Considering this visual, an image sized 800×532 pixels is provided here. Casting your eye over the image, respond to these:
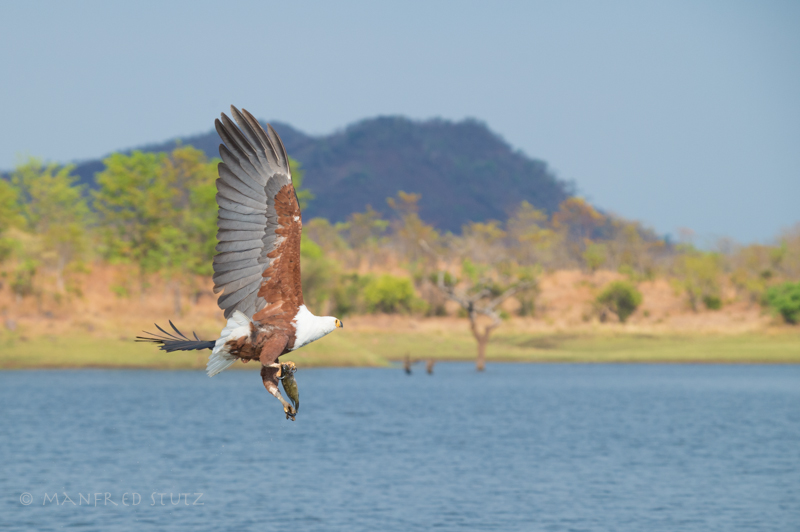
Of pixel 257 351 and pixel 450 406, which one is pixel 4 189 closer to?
pixel 450 406

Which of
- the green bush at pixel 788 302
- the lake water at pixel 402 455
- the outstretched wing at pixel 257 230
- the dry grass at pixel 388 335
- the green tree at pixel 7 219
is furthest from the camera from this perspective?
the green bush at pixel 788 302

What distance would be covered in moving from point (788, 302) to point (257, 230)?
6408 centimetres

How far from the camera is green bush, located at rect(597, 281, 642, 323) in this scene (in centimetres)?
7619

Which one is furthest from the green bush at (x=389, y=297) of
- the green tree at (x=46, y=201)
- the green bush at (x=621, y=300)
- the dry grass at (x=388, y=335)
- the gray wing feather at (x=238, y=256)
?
the gray wing feather at (x=238, y=256)

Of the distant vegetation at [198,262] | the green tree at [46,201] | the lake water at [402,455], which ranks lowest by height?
the lake water at [402,455]

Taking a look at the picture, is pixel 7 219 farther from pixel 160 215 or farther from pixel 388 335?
pixel 388 335

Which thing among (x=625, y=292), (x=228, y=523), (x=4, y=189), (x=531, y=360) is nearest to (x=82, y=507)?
(x=228, y=523)

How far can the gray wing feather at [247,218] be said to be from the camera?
24.7ft

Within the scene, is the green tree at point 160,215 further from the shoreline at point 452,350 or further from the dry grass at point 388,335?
the shoreline at point 452,350

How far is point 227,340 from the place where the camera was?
7215 millimetres

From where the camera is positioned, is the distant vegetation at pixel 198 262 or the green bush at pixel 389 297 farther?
the green bush at pixel 389 297

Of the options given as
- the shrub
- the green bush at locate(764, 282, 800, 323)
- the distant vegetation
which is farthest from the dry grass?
the distant vegetation

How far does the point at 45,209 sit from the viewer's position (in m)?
82.9

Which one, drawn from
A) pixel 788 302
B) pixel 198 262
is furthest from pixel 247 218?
→ pixel 788 302
